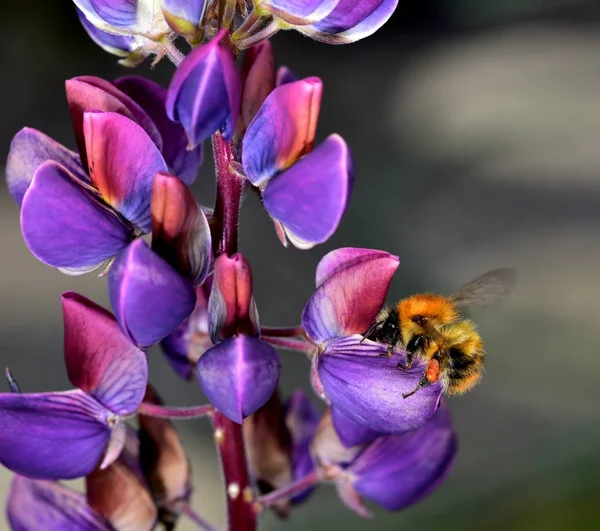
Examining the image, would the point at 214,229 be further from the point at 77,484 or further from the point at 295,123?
the point at 77,484

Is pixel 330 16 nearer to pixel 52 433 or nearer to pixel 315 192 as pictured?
pixel 315 192

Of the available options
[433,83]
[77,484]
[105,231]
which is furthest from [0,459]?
[433,83]

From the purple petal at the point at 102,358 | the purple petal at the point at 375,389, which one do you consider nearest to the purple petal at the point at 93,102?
the purple petal at the point at 102,358

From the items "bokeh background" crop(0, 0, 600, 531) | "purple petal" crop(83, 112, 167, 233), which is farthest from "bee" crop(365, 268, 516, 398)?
"bokeh background" crop(0, 0, 600, 531)

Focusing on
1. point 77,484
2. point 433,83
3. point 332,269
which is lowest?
point 77,484

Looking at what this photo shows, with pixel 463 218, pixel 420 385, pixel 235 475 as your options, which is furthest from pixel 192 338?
pixel 463 218

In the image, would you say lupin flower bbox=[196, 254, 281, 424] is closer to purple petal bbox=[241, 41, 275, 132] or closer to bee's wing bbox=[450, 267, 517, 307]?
purple petal bbox=[241, 41, 275, 132]
